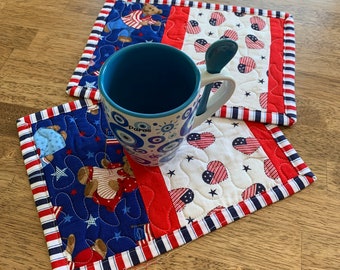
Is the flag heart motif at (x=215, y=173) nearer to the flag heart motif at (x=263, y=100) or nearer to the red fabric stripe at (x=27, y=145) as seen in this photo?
the flag heart motif at (x=263, y=100)

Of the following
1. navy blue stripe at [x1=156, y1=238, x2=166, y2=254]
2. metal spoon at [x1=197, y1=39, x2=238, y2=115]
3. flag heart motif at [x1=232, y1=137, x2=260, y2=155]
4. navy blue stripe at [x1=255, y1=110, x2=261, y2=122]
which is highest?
metal spoon at [x1=197, y1=39, x2=238, y2=115]

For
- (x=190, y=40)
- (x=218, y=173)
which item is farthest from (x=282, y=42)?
(x=218, y=173)

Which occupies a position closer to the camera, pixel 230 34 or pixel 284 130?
pixel 284 130

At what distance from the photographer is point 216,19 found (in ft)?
2.03

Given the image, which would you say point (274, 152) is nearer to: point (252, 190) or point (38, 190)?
point (252, 190)

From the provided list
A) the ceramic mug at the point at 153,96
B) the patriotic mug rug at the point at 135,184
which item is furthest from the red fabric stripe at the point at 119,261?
the ceramic mug at the point at 153,96

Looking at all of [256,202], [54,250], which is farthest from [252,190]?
[54,250]

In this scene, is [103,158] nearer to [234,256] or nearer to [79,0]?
[234,256]

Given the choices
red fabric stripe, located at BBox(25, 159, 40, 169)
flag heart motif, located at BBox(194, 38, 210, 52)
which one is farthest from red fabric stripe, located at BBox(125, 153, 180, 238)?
flag heart motif, located at BBox(194, 38, 210, 52)

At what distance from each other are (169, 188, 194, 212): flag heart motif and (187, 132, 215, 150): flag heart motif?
0.06 m

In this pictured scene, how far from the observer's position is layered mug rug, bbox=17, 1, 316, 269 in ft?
1.36

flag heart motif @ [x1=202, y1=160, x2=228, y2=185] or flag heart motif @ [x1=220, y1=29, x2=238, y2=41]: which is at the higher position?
flag heart motif @ [x1=220, y1=29, x2=238, y2=41]

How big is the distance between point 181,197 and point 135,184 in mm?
54

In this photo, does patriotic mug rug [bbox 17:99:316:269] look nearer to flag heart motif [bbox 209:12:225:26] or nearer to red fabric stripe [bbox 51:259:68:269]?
red fabric stripe [bbox 51:259:68:269]
